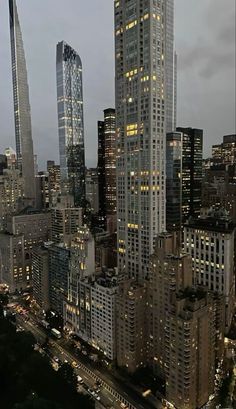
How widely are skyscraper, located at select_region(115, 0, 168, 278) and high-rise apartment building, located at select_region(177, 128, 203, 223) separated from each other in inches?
2148

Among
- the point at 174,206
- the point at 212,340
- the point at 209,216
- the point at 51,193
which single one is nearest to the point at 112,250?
the point at 174,206

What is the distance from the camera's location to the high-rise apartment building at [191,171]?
114562 mm

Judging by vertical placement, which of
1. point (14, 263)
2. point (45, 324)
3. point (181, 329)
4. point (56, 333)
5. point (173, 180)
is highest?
point (173, 180)

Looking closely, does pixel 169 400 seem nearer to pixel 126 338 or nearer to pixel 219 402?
pixel 219 402

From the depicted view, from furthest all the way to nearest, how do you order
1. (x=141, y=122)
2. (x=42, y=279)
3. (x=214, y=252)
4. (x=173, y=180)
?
(x=173, y=180) → (x=42, y=279) → (x=214, y=252) → (x=141, y=122)

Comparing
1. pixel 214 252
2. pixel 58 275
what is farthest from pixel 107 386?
pixel 214 252

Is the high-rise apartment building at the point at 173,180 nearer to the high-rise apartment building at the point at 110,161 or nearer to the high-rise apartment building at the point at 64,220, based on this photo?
the high-rise apartment building at the point at 64,220

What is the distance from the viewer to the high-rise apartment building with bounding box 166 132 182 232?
98.2 metres

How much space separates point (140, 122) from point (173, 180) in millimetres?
44757

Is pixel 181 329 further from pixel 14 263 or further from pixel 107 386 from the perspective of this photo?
pixel 14 263

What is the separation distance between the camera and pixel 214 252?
60969mm

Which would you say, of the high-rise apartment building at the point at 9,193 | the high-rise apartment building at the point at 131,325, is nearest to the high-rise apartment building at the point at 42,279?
the high-rise apartment building at the point at 131,325

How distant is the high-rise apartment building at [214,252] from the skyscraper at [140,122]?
8.91 metres

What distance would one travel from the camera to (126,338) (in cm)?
4853
